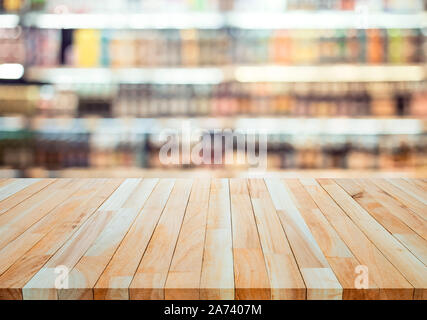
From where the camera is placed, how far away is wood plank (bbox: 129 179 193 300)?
109 centimetres

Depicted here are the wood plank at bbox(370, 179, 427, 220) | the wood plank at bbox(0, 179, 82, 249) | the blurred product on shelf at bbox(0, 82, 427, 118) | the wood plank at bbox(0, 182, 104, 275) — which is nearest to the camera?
the wood plank at bbox(0, 182, 104, 275)

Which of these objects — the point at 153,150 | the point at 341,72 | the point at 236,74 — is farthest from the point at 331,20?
the point at 153,150

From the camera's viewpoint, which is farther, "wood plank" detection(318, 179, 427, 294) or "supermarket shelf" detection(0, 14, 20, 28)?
"supermarket shelf" detection(0, 14, 20, 28)

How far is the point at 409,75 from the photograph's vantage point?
3.42 meters

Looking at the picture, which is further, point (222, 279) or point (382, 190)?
point (382, 190)

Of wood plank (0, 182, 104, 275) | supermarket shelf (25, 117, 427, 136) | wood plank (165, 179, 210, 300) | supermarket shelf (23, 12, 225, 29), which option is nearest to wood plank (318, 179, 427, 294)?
wood plank (165, 179, 210, 300)

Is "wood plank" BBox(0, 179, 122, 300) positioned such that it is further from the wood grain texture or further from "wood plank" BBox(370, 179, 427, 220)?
"wood plank" BBox(370, 179, 427, 220)

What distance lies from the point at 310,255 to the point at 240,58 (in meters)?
2.38

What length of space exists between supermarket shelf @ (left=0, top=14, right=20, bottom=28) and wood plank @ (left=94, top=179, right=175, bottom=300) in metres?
2.17

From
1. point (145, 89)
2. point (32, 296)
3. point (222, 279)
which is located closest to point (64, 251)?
point (32, 296)

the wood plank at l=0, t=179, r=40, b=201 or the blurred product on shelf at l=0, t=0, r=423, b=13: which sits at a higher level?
the blurred product on shelf at l=0, t=0, r=423, b=13

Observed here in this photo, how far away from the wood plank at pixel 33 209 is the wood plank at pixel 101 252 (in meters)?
0.22

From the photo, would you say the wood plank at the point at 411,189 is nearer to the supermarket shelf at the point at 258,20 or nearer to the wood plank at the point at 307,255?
the wood plank at the point at 307,255

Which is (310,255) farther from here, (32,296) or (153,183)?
(153,183)
